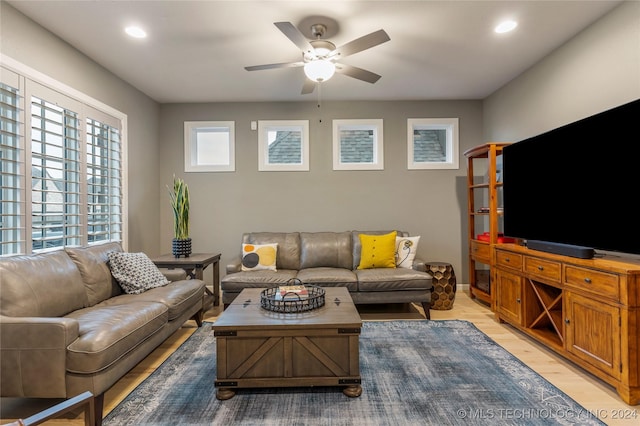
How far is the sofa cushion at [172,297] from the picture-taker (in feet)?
8.99

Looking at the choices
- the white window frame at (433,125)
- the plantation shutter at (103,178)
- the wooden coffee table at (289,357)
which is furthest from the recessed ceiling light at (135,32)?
the white window frame at (433,125)

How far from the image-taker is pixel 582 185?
257 centimetres

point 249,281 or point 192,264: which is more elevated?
point 192,264

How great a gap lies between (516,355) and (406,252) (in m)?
1.61

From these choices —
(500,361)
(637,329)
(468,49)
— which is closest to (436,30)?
(468,49)

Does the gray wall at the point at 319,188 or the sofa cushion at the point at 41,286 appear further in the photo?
the gray wall at the point at 319,188

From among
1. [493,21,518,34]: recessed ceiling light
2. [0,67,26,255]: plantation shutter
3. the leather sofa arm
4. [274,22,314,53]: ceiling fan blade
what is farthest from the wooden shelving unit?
[0,67,26,255]: plantation shutter

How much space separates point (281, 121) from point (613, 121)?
3699 mm

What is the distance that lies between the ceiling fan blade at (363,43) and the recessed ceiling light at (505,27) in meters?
1.23

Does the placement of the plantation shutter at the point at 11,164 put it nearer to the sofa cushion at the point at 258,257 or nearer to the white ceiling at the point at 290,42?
the white ceiling at the point at 290,42

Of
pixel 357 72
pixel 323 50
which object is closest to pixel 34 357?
pixel 323 50

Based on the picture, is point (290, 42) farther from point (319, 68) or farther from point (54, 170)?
point (54, 170)

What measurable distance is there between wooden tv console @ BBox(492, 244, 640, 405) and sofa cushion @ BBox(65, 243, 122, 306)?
12.3 ft

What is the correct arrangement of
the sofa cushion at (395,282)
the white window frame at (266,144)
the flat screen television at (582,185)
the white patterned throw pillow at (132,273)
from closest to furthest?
the flat screen television at (582,185) → the white patterned throw pillow at (132,273) → the sofa cushion at (395,282) → the white window frame at (266,144)
